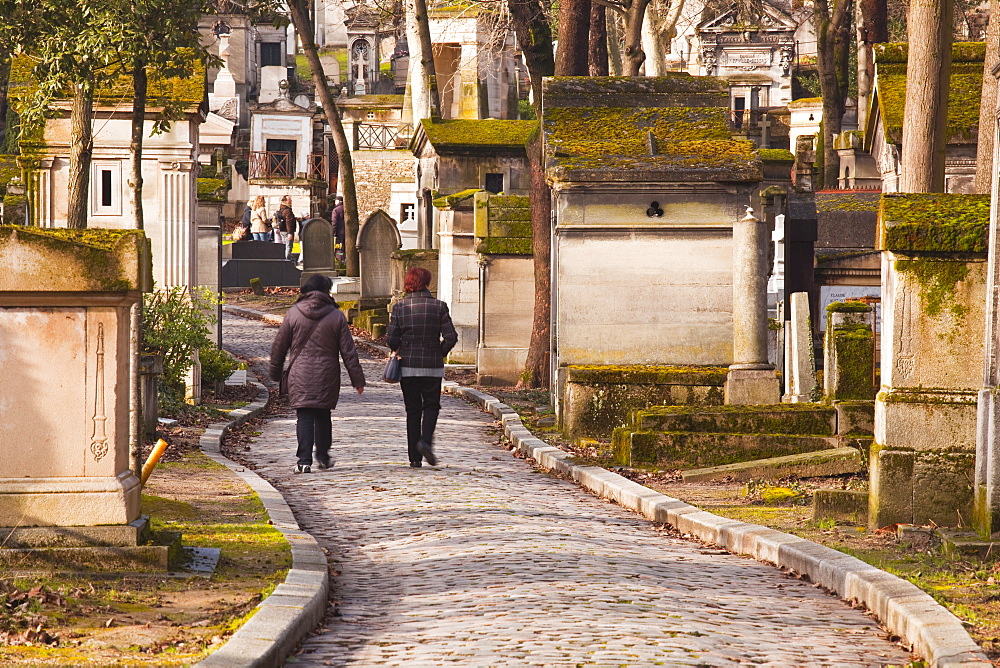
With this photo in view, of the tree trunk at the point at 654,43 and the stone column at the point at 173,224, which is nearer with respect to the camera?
the stone column at the point at 173,224

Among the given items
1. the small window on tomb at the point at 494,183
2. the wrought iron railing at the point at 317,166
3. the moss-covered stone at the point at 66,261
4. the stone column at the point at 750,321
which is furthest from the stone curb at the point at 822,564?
the wrought iron railing at the point at 317,166

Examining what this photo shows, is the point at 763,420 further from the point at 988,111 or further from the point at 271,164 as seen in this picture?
the point at 271,164

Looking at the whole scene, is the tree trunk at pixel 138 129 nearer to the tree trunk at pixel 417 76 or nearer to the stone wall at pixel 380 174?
the tree trunk at pixel 417 76

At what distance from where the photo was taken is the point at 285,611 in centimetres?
612

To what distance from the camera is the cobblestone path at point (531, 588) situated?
5.86m

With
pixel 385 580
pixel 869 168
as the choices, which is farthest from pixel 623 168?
pixel 869 168

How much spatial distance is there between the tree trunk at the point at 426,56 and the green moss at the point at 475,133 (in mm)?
1284

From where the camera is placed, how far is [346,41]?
285 feet

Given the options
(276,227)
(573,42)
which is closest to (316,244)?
(276,227)

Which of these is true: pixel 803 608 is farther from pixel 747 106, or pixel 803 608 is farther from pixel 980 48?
pixel 747 106

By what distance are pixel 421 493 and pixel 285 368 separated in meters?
1.93

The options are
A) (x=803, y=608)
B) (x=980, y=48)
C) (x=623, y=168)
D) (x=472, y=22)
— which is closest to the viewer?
(x=803, y=608)

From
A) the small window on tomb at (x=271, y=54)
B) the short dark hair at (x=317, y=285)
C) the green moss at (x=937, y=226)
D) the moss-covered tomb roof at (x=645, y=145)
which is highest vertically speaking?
the small window on tomb at (x=271, y=54)

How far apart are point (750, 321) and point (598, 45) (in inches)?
359
